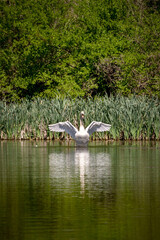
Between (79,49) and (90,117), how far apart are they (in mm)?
10371

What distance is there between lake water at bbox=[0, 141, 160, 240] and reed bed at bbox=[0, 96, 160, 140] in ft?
29.8

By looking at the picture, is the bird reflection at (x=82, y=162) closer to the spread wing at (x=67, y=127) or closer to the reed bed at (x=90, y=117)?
the spread wing at (x=67, y=127)

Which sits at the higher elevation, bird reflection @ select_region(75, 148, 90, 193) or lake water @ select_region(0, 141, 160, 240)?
bird reflection @ select_region(75, 148, 90, 193)

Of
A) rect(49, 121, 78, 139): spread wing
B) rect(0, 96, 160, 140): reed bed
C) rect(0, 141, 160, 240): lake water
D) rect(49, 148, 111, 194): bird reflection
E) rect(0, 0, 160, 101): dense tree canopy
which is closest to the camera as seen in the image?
rect(0, 141, 160, 240): lake water

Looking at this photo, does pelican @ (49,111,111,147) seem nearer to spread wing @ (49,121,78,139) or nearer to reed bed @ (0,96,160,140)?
spread wing @ (49,121,78,139)

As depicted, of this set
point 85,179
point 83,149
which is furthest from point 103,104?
point 85,179

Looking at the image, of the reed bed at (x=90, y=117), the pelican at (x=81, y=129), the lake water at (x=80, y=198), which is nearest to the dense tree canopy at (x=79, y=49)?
the reed bed at (x=90, y=117)

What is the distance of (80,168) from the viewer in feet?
50.0

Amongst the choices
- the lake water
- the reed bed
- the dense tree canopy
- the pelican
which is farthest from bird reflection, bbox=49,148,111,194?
the dense tree canopy

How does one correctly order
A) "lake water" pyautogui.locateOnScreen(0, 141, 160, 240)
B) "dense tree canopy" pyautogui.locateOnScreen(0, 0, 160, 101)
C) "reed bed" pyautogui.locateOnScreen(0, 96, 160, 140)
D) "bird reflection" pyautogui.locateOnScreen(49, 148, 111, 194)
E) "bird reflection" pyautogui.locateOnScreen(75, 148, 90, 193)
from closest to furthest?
"lake water" pyautogui.locateOnScreen(0, 141, 160, 240)
"bird reflection" pyautogui.locateOnScreen(49, 148, 111, 194)
"bird reflection" pyautogui.locateOnScreen(75, 148, 90, 193)
"reed bed" pyautogui.locateOnScreen(0, 96, 160, 140)
"dense tree canopy" pyautogui.locateOnScreen(0, 0, 160, 101)

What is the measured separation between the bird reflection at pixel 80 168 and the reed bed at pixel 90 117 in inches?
232

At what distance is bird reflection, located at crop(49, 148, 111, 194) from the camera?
1218cm

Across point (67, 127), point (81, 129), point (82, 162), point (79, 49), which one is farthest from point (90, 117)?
point (82, 162)

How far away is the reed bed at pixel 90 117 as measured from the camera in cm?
2727
